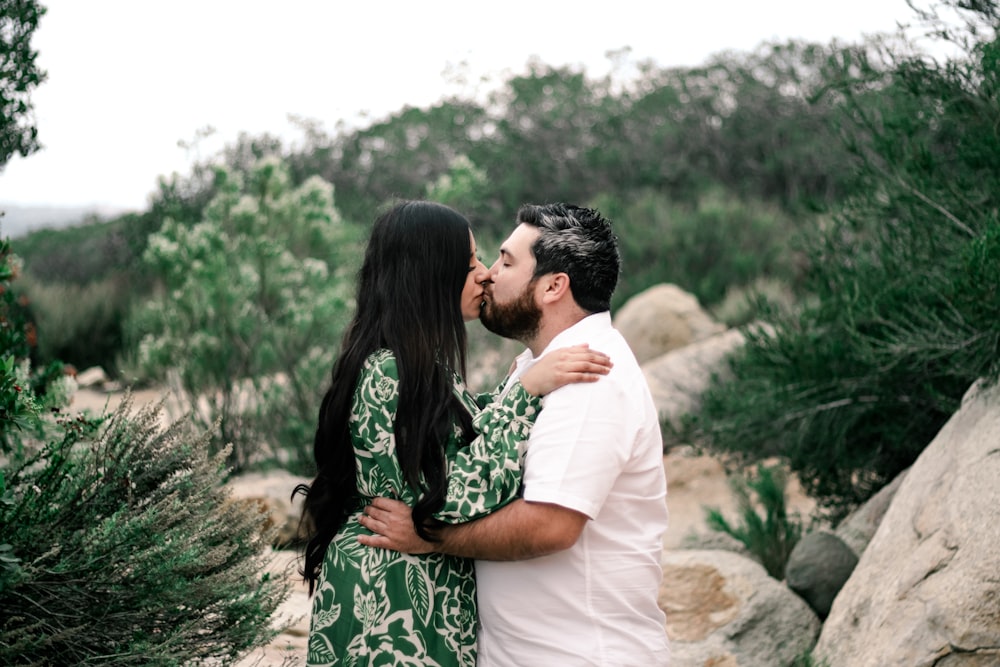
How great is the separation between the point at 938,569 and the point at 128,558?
2757 millimetres

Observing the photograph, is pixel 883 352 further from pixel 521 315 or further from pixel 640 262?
pixel 640 262

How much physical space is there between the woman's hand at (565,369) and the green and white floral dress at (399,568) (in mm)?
54

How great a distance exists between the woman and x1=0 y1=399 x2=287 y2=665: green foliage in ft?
1.37

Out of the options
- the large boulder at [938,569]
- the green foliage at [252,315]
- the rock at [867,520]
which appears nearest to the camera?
the large boulder at [938,569]

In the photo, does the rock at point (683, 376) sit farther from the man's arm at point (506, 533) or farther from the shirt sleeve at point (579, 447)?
the man's arm at point (506, 533)

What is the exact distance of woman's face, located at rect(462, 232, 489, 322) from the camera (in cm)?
284

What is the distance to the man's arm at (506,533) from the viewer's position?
7.73 ft

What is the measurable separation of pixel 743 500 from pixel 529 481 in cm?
459

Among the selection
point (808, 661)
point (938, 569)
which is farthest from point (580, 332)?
point (808, 661)

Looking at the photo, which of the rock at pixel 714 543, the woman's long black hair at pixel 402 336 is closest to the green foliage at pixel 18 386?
the woman's long black hair at pixel 402 336

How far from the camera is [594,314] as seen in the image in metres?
2.79

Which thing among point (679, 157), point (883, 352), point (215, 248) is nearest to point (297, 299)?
point (215, 248)

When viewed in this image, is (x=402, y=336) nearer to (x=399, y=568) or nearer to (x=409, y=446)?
(x=409, y=446)

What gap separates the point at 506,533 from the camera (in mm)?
2377
